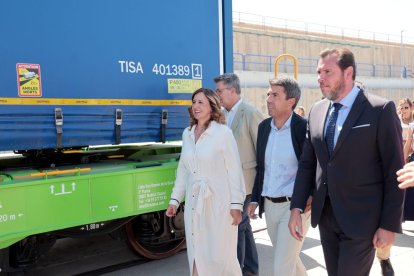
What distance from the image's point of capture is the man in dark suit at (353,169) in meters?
2.30

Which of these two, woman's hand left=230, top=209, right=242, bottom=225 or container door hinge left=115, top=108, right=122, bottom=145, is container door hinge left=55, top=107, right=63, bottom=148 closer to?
container door hinge left=115, top=108, right=122, bottom=145

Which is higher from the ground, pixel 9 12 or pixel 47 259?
pixel 9 12

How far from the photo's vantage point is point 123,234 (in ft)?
14.4

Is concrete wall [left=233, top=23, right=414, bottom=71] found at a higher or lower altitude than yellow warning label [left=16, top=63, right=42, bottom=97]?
higher

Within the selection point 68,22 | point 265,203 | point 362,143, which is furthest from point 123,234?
point 362,143

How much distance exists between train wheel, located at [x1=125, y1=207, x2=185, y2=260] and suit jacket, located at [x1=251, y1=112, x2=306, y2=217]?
1390 millimetres

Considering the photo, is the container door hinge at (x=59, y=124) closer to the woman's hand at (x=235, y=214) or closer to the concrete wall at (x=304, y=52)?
the woman's hand at (x=235, y=214)

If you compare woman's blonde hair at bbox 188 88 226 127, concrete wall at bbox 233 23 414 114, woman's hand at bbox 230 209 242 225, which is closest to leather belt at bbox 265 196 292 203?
woman's hand at bbox 230 209 242 225

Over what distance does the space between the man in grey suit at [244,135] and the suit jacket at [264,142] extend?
0.35 m

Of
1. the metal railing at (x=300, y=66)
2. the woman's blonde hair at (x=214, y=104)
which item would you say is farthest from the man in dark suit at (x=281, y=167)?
the metal railing at (x=300, y=66)

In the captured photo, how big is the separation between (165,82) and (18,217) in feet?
6.00

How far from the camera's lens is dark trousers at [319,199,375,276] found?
2.40 m

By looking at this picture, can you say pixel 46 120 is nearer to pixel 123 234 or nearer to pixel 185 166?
pixel 185 166

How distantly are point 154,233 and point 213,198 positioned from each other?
1414 mm
